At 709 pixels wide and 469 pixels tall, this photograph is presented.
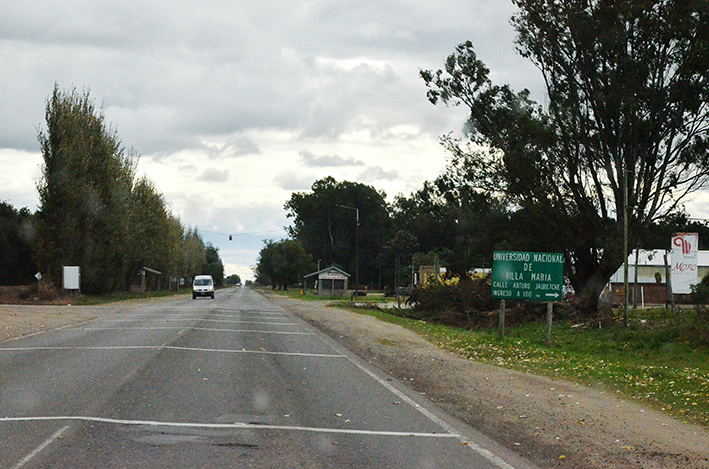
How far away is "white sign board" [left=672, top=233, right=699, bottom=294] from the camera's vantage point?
2486 centimetres

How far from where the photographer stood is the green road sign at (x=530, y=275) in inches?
869

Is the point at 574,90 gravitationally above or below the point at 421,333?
above

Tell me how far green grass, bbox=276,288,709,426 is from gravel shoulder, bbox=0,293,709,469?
Answer: 69cm

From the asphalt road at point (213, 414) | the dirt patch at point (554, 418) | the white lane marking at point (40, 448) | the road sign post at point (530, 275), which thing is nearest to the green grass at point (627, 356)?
the dirt patch at point (554, 418)

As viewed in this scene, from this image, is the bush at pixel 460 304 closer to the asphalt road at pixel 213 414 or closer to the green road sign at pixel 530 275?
the green road sign at pixel 530 275

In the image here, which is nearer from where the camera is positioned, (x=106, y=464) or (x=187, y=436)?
(x=106, y=464)

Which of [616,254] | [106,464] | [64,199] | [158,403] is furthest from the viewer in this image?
[64,199]

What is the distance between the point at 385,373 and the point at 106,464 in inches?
347

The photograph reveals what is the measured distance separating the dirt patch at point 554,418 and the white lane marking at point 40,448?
5076 mm

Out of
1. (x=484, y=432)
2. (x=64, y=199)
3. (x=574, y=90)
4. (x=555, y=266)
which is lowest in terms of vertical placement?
(x=484, y=432)

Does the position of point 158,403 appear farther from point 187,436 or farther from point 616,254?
point 616,254

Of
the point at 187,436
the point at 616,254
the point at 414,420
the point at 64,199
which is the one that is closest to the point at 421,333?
the point at 616,254

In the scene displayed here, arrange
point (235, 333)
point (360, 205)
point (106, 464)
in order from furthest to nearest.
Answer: point (360, 205) < point (235, 333) < point (106, 464)

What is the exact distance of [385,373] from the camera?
15.5 metres
